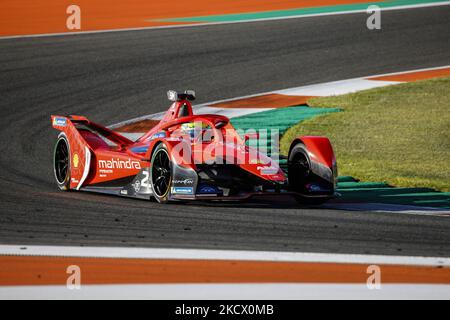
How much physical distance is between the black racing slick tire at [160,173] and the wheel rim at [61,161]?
206cm

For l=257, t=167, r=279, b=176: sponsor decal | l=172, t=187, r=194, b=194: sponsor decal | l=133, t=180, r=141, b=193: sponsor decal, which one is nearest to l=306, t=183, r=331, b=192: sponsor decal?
l=257, t=167, r=279, b=176: sponsor decal

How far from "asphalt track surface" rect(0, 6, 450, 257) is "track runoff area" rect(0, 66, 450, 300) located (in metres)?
0.38

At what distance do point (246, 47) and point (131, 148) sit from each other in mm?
12264

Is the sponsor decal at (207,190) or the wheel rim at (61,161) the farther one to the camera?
the wheel rim at (61,161)

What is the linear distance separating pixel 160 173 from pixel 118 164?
3.31ft

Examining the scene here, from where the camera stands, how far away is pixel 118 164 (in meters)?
12.7

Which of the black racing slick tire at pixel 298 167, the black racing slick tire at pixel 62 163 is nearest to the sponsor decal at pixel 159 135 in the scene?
the black racing slick tire at pixel 62 163

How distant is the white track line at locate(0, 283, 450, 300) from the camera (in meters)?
7.64

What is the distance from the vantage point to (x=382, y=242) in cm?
976

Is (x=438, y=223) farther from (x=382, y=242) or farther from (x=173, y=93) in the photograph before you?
(x=173, y=93)

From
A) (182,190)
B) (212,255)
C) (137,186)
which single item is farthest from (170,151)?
(212,255)

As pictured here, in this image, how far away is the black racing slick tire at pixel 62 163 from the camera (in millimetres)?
13484

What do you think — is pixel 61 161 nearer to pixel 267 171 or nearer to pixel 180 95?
pixel 180 95

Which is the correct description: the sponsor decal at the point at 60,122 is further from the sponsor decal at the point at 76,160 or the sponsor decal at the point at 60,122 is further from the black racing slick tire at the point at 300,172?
the black racing slick tire at the point at 300,172
